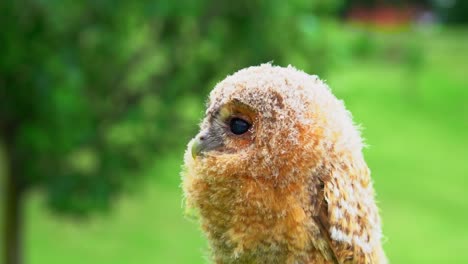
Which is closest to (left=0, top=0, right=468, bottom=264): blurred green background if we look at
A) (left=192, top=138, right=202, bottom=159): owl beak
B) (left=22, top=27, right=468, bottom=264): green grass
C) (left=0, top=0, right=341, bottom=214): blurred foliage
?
(left=0, top=0, right=341, bottom=214): blurred foliage

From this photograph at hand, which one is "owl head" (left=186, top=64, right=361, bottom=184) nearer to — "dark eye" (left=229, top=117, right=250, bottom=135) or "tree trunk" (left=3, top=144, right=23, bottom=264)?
"dark eye" (left=229, top=117, right=250, bottom=135)

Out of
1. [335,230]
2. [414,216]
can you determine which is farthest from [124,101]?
[414,216]

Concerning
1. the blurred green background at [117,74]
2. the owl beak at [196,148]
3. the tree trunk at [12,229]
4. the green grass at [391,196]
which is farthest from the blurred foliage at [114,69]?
the owl beak at [196,148]

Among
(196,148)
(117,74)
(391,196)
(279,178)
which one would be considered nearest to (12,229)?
(117,74)

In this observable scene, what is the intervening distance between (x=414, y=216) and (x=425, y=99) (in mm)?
7271

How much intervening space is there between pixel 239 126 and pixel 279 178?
0.37 feet

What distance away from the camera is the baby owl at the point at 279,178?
1203 millimetres

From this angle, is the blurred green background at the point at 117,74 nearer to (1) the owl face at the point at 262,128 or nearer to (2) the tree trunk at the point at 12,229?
(2) the tree trunk at the point at 12,229

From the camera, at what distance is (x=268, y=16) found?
6164mm

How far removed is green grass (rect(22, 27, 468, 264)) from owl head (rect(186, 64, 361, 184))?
5.84 metres

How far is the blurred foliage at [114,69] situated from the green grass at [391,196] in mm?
686

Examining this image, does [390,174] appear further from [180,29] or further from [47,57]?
[47,57]

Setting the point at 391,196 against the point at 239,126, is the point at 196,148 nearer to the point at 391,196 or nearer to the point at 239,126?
the point at 239,126

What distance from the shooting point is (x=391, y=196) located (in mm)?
14477
